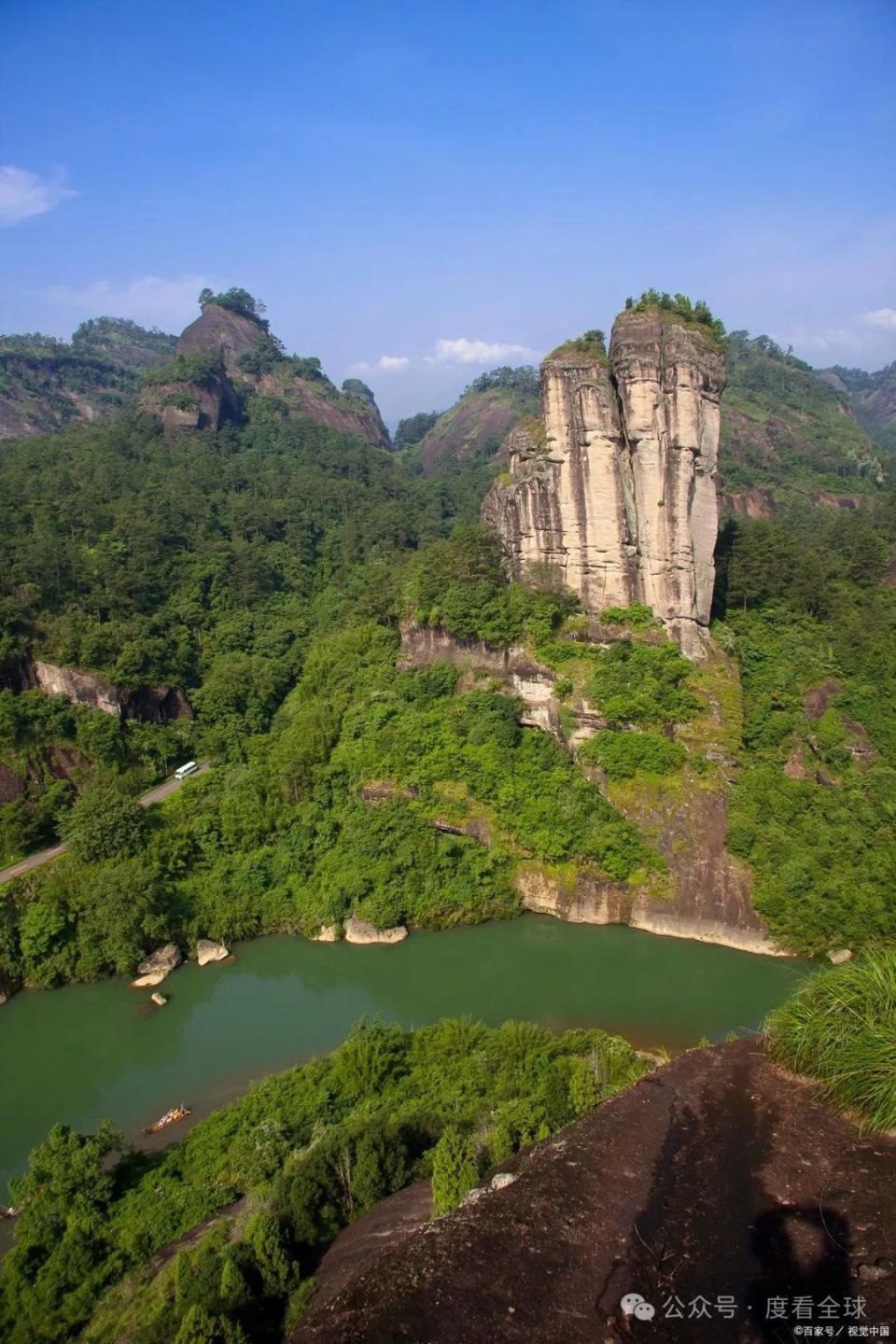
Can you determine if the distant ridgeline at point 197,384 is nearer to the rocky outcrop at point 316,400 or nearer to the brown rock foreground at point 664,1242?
the rocky outcrop at point 316,400

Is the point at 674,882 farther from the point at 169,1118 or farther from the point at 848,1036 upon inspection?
the point at 848,1036

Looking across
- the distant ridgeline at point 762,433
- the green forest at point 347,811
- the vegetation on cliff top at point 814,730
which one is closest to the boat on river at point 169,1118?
the green forest at point 347,811

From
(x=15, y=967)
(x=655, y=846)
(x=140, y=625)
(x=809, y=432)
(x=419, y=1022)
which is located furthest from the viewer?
(x=809, y=432)

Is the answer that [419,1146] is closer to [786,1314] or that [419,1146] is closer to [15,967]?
[786,1314]

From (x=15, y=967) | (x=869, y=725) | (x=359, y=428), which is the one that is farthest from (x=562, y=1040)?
(x=359, y=428)

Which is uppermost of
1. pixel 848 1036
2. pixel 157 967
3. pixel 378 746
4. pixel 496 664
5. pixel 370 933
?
pixel 496 664

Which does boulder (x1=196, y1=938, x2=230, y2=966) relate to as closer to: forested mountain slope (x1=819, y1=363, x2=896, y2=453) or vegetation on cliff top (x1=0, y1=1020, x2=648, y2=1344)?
vegetation on cliff top (x1=0, y1=1020, x2=648, y2=1344)

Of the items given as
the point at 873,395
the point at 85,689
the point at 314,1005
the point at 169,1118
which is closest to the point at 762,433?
the point at 85,689
